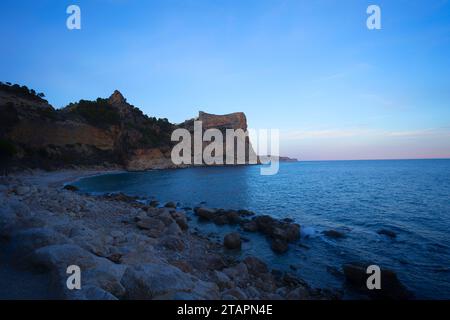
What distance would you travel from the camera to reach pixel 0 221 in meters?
7.68

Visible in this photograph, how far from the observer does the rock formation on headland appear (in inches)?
2206

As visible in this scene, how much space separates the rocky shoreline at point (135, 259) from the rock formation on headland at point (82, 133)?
41840mm

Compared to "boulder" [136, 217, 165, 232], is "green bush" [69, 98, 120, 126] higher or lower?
higher

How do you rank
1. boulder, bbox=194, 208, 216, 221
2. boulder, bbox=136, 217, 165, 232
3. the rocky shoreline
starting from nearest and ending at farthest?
the rocky shoreline < boulder, bbox=136, 217, 165, 232 < boulder, bbox=194, 208, 216, 221

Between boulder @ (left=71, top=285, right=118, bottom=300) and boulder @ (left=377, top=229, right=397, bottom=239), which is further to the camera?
boulder @ (left=377, top=229, right=397, bottom=239)

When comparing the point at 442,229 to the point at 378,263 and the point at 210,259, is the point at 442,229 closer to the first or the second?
the point at 378,263

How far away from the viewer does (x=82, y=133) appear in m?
72.9

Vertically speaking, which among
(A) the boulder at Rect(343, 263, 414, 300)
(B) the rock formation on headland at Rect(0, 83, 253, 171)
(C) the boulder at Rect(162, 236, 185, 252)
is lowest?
(A) the boulder at Rect(343, 263, 414, 300)

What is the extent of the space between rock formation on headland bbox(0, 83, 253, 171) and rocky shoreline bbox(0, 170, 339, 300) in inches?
1647

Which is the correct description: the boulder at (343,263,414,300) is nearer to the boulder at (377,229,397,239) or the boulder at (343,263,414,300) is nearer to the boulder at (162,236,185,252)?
the boulder at (377,229,397,239)

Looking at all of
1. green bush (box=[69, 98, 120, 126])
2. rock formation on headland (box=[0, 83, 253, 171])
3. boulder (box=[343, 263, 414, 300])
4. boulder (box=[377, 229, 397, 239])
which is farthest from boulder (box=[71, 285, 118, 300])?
green bush (box=[69, 98, 120, 126])

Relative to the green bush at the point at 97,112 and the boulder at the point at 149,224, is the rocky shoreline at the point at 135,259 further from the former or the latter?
the green bush at the point at 97,112

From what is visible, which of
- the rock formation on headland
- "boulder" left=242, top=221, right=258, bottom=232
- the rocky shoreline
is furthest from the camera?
the rock formation on headland

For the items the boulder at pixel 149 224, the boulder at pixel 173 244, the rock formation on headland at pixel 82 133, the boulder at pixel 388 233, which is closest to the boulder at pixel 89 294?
the boulder at pixel 173 244
